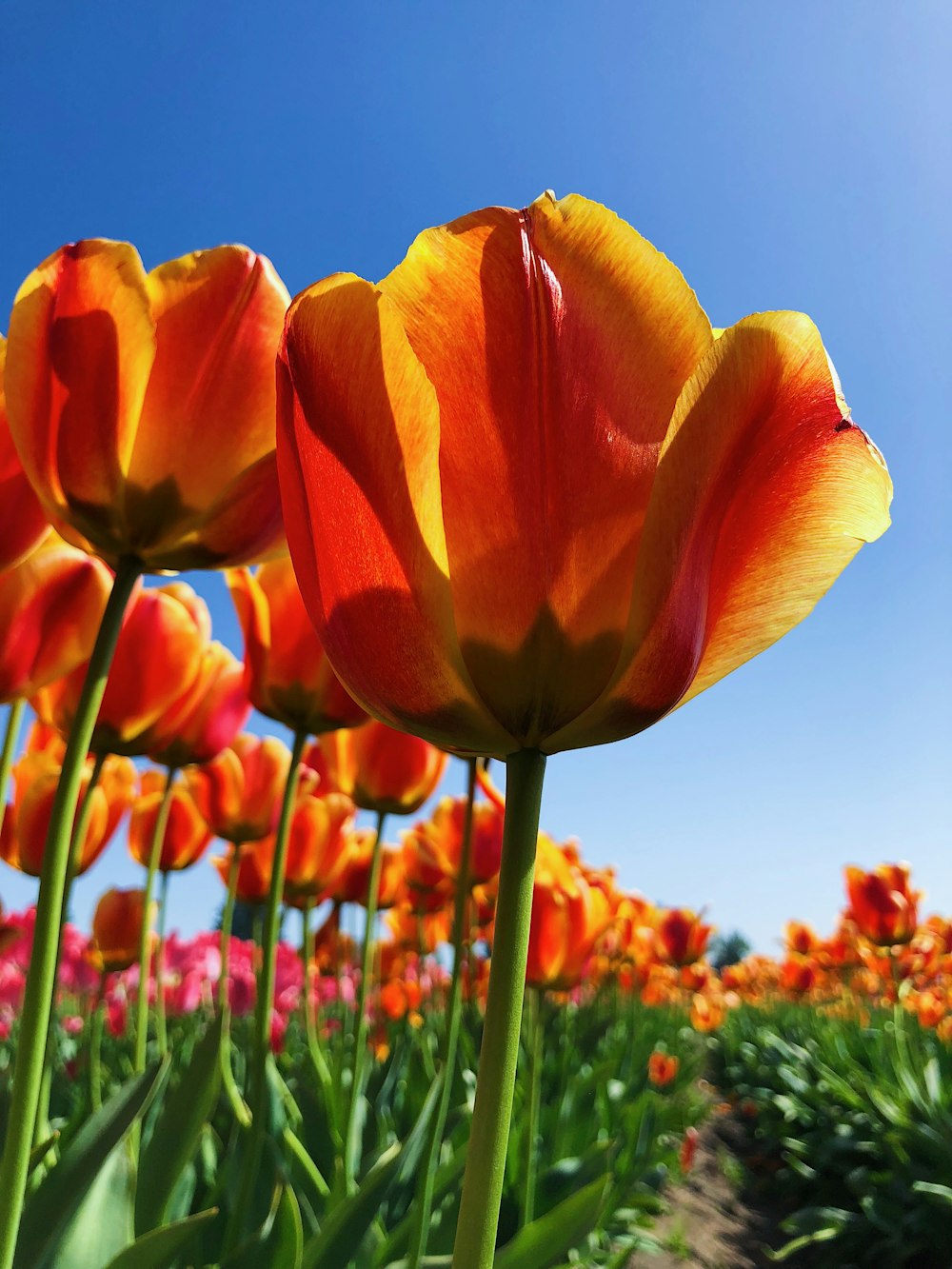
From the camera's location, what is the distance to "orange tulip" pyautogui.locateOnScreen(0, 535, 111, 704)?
0.80 m

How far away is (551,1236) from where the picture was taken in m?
0.77

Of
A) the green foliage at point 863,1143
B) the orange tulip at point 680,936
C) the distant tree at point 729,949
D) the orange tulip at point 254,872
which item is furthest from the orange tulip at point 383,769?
the distant tree at point 729,949

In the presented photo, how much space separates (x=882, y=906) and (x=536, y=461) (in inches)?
189

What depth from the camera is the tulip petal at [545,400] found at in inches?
17.2

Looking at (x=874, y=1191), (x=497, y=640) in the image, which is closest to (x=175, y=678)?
(x=497, y=640)

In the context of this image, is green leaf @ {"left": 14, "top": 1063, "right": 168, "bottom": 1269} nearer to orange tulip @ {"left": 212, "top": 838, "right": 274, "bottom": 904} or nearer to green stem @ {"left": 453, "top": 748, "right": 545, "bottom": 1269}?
green stem @ {"left": 453, "top": 748, "right": 545, "bottom": 1269}

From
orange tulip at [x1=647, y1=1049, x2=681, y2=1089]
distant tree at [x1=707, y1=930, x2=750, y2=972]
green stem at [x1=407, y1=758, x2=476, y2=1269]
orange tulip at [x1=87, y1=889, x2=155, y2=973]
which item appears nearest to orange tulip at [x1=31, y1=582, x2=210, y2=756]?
green stem at [x1=407, y1=758, x2=476, y2=1269]

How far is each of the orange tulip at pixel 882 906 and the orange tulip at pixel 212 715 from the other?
4.25 meters

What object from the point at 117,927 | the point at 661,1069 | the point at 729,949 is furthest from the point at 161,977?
the point at 729,949

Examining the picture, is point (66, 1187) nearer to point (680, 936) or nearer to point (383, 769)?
point (383, 769)

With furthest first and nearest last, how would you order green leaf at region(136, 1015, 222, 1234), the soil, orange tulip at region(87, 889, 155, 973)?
the soil
orange tulip at region(87, 889, 155, 973)
green leaf at region(136, 1015, 222, 1234)

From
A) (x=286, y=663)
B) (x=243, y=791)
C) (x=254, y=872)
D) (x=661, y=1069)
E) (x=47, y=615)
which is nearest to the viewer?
(x=47, y=615)

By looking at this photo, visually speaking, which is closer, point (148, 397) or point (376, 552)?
point (376, 552)

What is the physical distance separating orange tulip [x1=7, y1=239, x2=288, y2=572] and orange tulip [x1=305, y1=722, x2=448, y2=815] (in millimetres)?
720
